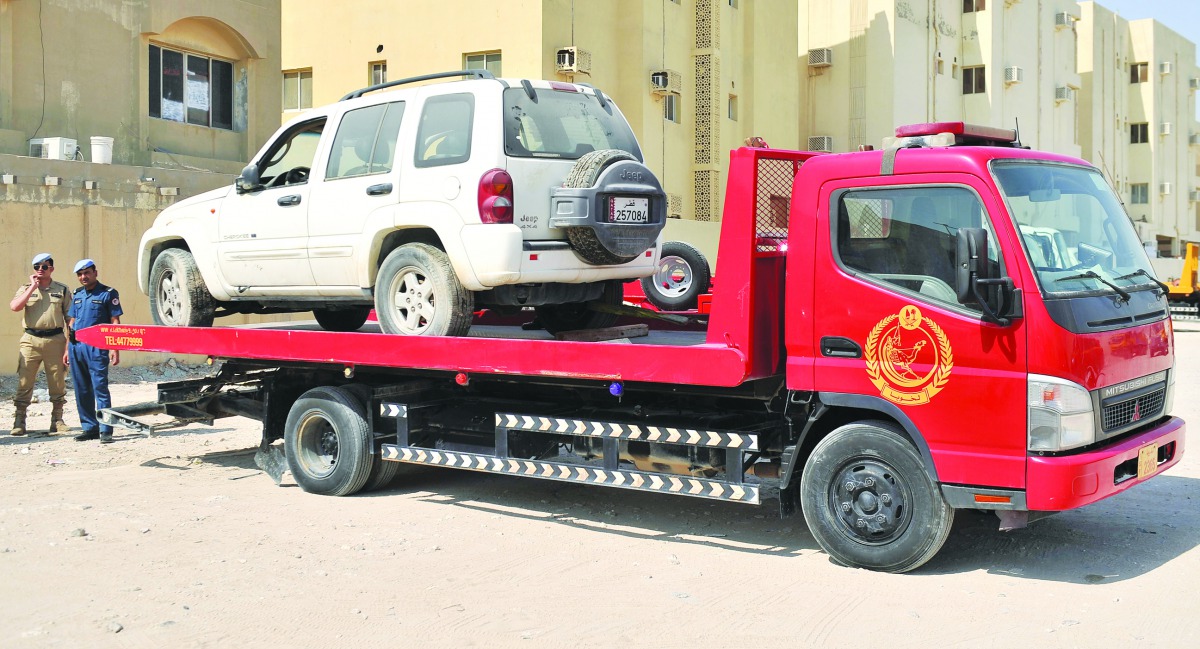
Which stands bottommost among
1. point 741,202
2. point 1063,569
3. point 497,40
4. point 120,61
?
point 1063,569

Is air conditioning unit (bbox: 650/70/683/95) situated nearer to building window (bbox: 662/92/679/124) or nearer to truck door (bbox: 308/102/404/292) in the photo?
building window (bbox: 662/92/679/124)

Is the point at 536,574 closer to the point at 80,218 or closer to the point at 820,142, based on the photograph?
the point at 80,218

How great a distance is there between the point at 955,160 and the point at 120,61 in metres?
16.0

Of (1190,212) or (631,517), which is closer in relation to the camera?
(631,517)

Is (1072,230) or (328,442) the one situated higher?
(1072,230)

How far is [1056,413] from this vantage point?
5770 millimetres

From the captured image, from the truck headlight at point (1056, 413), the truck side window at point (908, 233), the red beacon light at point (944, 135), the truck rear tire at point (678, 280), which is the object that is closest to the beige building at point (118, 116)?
the truck rear tire at point (678, 280)

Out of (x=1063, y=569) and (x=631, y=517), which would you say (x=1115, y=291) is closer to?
(x=1063, y=569)

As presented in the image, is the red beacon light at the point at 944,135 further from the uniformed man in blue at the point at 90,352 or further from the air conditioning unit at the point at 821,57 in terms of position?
the air conditioning unit at the point at 821,57

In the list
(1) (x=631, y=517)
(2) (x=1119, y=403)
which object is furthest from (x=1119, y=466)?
(1) (x=631, y=517)

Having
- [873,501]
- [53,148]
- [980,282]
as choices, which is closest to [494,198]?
[873,501]

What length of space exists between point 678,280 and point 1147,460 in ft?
13.1

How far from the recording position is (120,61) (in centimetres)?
1856

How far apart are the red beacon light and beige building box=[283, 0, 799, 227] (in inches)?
711
